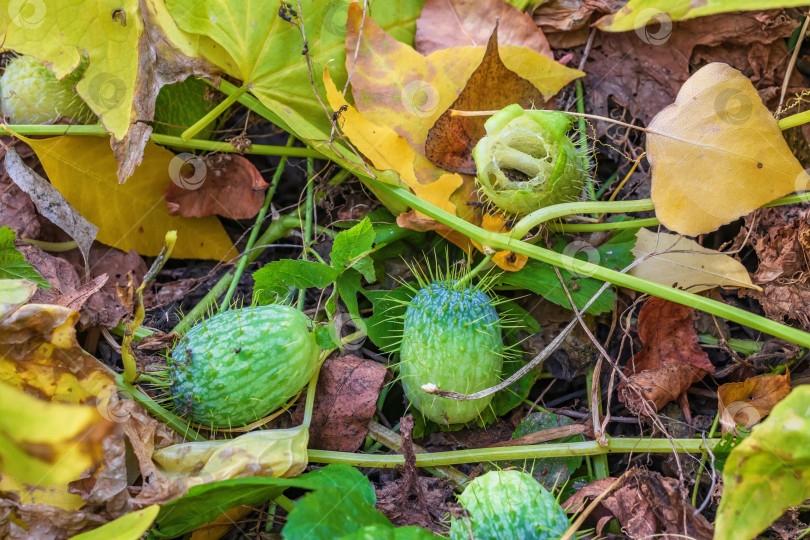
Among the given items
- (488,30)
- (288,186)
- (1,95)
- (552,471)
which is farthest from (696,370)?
(1,95)

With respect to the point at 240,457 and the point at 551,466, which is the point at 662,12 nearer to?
the point at 551,466

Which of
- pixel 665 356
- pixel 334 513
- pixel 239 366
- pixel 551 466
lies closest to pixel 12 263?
pixel 239 366

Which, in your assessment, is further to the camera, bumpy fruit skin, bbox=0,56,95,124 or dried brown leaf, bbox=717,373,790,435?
bumpy fruit skin, bbox=0,56,95,124

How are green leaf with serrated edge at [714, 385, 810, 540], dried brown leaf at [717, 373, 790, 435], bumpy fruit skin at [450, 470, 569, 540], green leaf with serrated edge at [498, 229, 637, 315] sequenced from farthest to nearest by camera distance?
green leaf with serrated edge at [498, 229, 637, 315] → dried brown leaf at [717, 373, 790, 435] → bumpy fruit skin at [450, 470, 569, 540] → green leaf with serrated edge at [714, 385, 810, 540]

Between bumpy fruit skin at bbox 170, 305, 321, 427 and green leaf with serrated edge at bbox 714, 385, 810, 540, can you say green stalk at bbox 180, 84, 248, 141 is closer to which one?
bumpy fruit skin at bbox 170, 305, 321, 427

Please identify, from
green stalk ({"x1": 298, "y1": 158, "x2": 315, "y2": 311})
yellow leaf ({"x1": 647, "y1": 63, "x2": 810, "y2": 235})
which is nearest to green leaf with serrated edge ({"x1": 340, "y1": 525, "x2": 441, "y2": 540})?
green stalk ({"x1": 298, "y1": 158, "x2": 315, "y2": 311})
